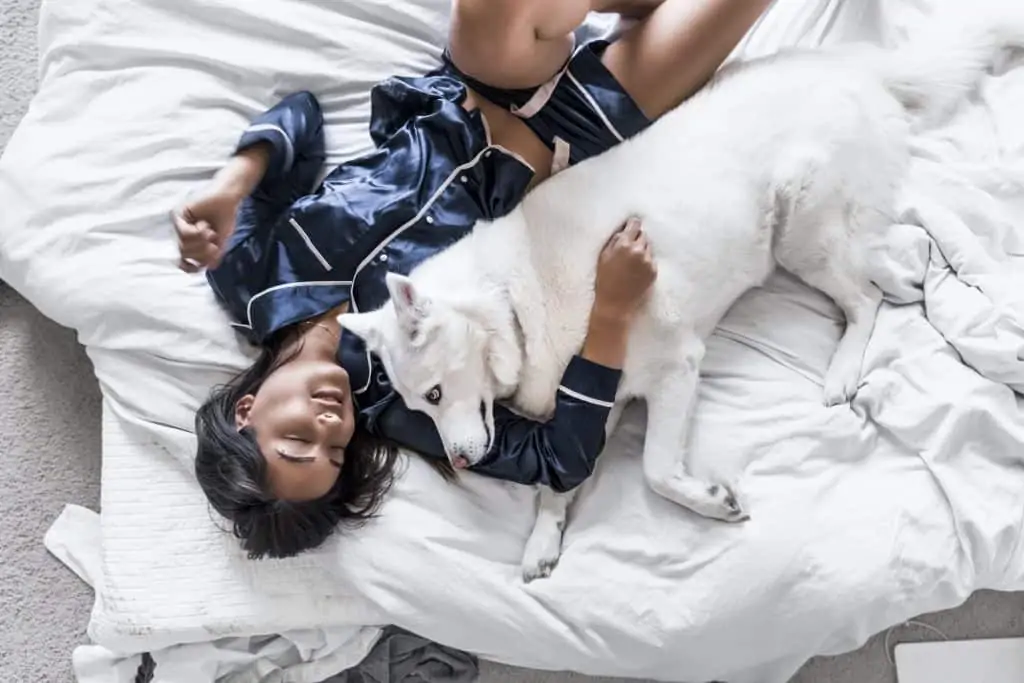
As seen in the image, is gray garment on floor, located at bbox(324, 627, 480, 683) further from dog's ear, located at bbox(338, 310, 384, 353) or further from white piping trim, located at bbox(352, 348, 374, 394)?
dog's ear, located at bbox(338, 310, 384, 353)

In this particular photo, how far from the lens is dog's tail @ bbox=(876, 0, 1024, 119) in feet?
5.50

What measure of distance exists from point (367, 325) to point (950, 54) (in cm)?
107

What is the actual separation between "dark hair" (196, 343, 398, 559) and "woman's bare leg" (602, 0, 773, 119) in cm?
74

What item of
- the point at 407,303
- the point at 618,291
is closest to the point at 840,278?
the point at 618,291

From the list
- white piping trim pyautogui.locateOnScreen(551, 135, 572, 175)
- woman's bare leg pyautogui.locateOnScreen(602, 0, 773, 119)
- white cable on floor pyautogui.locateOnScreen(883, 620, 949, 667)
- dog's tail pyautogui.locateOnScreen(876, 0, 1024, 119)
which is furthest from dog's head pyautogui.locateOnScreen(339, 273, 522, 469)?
white cable on floor pyautogui.locateOnScreen(883, 620, 949, 667)

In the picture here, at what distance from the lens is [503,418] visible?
1641mm

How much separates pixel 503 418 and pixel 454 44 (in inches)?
24.2

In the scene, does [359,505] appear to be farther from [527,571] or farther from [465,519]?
[527,571]

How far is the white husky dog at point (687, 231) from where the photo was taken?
1571mm

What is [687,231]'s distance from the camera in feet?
5.16

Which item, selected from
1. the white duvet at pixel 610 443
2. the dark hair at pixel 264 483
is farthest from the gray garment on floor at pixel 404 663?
the dark hair at pixel 264 483

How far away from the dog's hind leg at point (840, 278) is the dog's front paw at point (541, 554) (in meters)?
0.50

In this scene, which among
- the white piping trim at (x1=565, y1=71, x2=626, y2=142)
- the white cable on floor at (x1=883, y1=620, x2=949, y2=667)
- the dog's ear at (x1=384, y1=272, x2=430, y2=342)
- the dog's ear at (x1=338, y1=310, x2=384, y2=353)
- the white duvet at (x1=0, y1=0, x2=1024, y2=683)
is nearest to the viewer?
the dog's ear at (x1=384, y1=272, x2=430, y2=342)

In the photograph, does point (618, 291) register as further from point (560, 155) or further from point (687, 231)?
point (560, 155)
